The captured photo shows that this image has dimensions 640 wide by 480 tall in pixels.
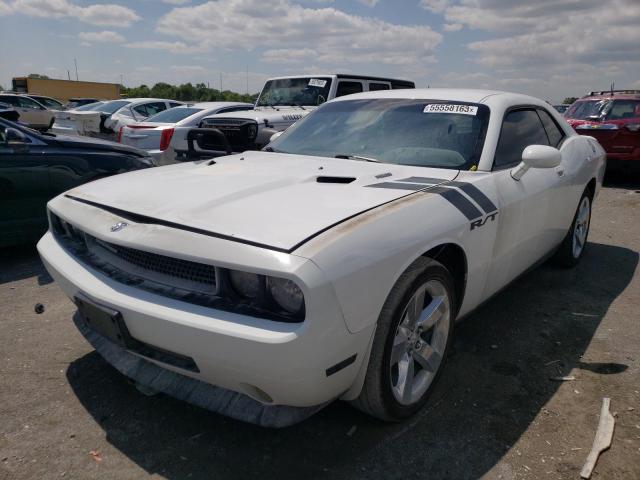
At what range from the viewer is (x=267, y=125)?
8109 mm

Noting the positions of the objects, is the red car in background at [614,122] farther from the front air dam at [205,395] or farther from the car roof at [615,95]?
the front air dam at [205,395]

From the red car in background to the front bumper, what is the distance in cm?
859

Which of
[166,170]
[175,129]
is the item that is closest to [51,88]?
[175,129]

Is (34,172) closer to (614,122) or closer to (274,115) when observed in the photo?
(274,115)

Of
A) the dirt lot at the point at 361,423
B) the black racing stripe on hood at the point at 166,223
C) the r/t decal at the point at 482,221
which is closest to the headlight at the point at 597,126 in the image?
the dirt lot at the point at 361,423

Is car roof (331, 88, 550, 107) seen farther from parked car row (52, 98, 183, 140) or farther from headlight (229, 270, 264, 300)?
parked car row (52, 98, 183, 140)

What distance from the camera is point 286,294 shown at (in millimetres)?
1855

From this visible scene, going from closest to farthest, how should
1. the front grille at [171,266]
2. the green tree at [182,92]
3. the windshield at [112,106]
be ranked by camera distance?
the front grille at [171,266] < the windshield at [112,106] < the green tree at [182,92]

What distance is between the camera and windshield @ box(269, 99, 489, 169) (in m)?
3.00

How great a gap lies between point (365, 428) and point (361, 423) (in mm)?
40

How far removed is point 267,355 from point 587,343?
2.38m

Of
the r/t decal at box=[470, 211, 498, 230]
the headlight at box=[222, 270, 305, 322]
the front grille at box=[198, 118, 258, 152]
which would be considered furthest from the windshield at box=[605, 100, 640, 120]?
the headlight at box=[222, 270, 305, 322]

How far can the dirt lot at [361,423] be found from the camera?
2.11 metres

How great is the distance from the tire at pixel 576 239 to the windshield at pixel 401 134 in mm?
1702
